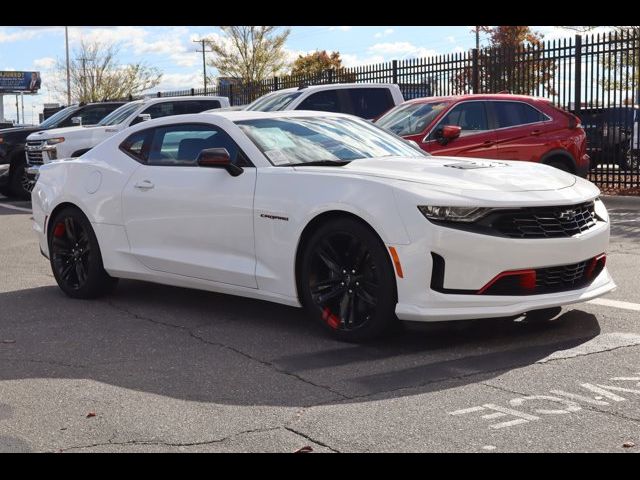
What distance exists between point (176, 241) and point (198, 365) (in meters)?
1.60

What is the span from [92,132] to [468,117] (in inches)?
299

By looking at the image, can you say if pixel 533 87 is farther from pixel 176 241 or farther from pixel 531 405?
pixel 531 405

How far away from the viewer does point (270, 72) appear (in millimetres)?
52062

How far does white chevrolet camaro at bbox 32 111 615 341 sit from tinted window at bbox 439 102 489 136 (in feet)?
18.8

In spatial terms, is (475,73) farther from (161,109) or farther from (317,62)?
(317,62)

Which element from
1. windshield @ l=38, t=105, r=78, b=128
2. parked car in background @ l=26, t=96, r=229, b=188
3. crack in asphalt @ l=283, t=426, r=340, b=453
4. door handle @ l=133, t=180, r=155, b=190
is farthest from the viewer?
windshield @ l=38, t=105, r=78, b=128

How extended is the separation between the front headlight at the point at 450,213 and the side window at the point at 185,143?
1655 millimetres

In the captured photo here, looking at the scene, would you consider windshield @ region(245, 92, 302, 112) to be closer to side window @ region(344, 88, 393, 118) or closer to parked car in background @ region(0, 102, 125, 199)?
side window @ region(344, 88, 393, 118)

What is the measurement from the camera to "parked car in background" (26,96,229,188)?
57.6 ft

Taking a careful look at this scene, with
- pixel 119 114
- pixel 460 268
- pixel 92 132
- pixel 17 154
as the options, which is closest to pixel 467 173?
pixel 460 268

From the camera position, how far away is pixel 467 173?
20.4ft

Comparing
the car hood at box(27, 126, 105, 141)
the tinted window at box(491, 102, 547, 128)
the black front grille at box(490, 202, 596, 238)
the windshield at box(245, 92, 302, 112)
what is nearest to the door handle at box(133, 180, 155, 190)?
the black front grille at box(490, 202, 596, 238)

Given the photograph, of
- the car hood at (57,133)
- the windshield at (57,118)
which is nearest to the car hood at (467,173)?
the car hood at (57,133)
